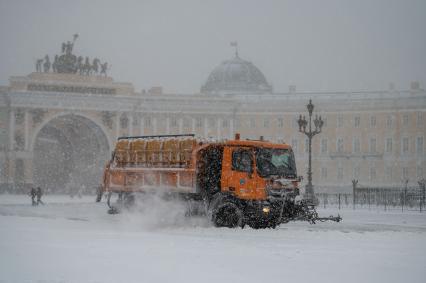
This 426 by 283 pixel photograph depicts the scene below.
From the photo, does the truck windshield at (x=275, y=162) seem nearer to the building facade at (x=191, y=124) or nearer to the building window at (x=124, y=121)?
the building facade at (x=191, y=124)

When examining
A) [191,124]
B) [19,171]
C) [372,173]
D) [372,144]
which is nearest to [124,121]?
[191,124]

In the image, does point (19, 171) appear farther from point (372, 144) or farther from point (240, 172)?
point (240, 172)

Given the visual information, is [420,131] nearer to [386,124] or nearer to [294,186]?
[386,124]

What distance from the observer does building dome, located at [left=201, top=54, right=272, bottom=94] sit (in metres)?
88.5

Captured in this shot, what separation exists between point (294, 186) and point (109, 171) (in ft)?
22.7

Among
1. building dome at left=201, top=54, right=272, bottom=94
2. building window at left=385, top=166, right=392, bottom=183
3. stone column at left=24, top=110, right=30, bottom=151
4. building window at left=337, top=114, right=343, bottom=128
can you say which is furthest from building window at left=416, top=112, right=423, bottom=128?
stone column at left=24, top=110, right=30, bottom=151

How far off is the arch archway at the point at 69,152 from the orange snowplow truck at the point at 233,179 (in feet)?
166

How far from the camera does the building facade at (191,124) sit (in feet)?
234

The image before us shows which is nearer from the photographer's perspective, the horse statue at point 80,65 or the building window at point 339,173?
the horse statue at point 80,65

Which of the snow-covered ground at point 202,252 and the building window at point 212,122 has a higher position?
the building window at point 212,122

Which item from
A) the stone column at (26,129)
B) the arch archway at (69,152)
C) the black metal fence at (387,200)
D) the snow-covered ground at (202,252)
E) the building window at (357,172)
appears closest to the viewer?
the snow-covered ground at (202,252)

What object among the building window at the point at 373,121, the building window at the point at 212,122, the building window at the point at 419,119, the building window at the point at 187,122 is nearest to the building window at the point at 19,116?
the building window at the point at 187,122

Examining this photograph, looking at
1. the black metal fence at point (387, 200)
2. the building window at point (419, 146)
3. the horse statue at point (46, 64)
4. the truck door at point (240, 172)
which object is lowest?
the black metal fence at point (387, 200)

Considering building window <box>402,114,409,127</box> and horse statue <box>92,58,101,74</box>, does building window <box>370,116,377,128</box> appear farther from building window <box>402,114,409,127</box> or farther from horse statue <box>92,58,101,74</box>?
horse statue <box>92,58,101,74</box>
